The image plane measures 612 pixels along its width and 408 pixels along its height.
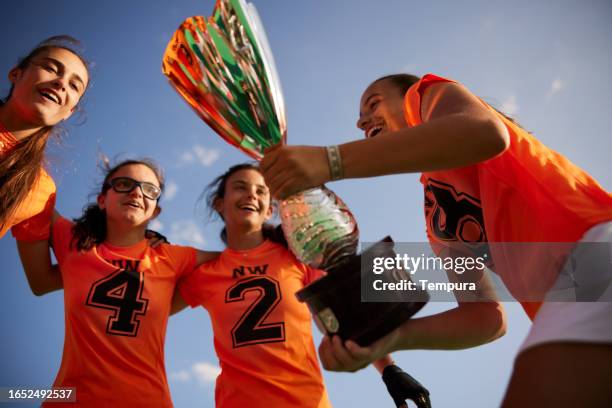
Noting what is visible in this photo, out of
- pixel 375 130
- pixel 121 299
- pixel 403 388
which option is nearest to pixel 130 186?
pixel 121 299

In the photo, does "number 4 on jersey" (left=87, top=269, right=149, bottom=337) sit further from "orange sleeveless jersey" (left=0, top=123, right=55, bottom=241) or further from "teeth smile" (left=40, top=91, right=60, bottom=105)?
"teeth smile" (left=40, top=91, right=60, bottom=105)

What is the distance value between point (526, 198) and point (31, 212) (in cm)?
293

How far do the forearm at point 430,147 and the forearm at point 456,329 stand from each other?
0.47m

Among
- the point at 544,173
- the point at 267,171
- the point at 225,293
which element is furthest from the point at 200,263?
the point at 544,173

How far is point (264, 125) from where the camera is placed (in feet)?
4.51

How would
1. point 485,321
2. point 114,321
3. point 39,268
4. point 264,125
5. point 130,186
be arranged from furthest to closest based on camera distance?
point 130,186
point 39,268
point 114,321
point 485,321
point 264,125

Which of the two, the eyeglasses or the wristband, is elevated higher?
the eyeglasses

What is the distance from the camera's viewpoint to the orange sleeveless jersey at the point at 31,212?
275 cm

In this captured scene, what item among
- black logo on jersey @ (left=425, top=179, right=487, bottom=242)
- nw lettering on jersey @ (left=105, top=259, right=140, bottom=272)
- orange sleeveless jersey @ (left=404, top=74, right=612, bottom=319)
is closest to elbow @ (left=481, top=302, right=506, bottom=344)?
orange sleeveless jersey @ (left=404, top=74, right=612, bottom=319)

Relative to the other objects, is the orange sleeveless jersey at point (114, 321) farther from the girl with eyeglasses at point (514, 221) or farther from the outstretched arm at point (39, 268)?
the girl with eyeglasses at point (514, 221)

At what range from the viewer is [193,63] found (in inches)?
57.7

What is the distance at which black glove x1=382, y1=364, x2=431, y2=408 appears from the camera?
2.25 meters

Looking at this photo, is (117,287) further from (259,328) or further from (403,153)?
(403,153)

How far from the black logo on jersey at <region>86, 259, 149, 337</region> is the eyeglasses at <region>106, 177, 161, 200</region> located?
61 cm
